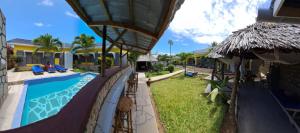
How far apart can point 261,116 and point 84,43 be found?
2555cm

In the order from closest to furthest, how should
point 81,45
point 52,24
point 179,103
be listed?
1. point 179,103
2. point 81,45
3. point 52,24

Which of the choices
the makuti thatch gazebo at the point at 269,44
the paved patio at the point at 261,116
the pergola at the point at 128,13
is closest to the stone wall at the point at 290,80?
the paved patio at the point at 261,116

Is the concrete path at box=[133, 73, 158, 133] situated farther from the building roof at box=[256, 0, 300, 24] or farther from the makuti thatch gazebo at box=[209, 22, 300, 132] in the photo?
the building roof at box=[256, 0, 300, 24]

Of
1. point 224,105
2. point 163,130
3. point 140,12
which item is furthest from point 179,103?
point 140,12

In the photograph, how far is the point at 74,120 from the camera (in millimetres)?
2193

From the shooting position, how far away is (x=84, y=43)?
27688 mm

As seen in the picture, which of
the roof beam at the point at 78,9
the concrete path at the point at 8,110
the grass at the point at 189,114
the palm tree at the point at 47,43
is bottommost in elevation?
the grass at the point at 189,114

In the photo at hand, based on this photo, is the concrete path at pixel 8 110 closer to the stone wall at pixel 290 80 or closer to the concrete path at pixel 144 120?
the concrete path at pixel 144 120

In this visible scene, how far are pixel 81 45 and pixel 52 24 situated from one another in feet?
115

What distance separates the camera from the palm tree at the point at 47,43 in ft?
83.2

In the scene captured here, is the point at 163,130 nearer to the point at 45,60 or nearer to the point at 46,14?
the point at 45,60

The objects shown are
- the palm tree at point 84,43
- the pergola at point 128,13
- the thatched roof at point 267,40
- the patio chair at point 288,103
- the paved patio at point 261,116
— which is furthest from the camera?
the palm tree at point 84,43

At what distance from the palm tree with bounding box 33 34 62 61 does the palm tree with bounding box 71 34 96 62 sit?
91.6 inches

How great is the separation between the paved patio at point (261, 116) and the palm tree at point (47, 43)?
2489cm
